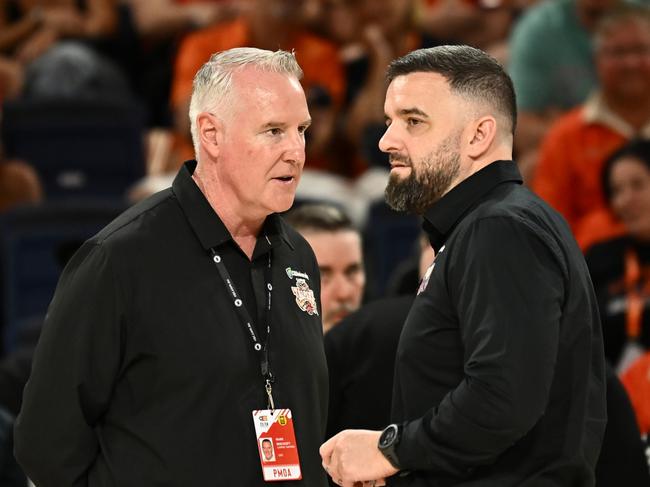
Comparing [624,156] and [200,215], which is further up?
[624,156]

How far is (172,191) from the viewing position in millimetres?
3193

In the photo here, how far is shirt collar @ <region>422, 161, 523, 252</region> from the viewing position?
9.71 ft

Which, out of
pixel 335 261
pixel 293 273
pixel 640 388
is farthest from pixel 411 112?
pixel 640 388

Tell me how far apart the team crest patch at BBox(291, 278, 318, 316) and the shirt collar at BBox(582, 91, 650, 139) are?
157 inches

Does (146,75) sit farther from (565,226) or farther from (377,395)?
(565,226)

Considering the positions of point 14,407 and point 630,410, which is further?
point 14,407

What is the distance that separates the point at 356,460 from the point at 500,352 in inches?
17.0

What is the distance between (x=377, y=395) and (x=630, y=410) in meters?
0.74

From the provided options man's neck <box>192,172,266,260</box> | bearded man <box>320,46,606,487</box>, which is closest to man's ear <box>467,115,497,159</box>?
bearded man <box>320,46,606,487</box>

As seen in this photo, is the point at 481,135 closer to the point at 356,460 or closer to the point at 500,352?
the point at 500,352

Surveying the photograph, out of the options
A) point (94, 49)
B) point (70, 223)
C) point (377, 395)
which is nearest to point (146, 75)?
point (94, 49)

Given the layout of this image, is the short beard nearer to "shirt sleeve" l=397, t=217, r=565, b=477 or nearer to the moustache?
the moustache

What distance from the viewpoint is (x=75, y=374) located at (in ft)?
9.59

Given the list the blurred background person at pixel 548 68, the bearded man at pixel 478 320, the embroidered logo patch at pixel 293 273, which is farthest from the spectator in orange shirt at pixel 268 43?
the bearded man at pixel 478 320
